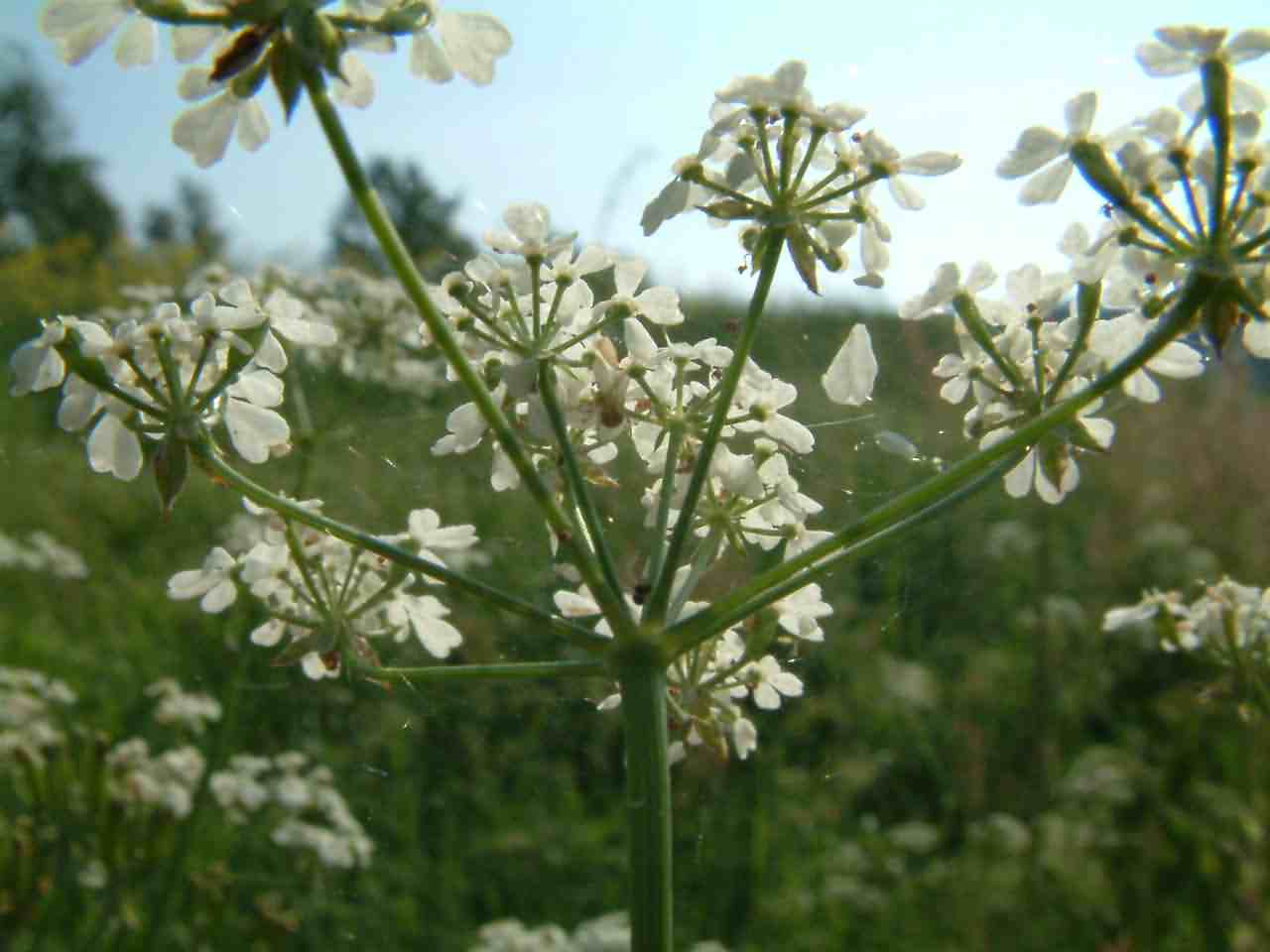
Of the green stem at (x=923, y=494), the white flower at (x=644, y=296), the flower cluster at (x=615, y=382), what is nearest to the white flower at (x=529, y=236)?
the flower cluster at (x=615, y=382)

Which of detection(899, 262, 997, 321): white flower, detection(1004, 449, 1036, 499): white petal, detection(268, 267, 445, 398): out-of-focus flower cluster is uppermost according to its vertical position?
detection(268, 267, 445, 398): out-of-focus flower cluster

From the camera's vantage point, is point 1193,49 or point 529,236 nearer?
point 1193,49

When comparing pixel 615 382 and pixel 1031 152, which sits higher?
pixel 1031 152

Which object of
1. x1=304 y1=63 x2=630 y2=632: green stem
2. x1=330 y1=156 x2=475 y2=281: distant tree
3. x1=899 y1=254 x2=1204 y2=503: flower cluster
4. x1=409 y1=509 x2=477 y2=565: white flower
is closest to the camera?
x1=304 y1=63 x2=630 y2=632: green stem

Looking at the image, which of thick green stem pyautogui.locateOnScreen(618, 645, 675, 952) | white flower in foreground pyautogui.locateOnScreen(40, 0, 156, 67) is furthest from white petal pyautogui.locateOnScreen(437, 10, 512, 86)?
thick green stem pyautogui.locateOnScreen(618, 645, 675, 952)

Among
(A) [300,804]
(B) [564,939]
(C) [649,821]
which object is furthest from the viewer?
(A) [300,804]

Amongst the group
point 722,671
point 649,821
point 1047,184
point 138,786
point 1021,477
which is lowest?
point 649,821

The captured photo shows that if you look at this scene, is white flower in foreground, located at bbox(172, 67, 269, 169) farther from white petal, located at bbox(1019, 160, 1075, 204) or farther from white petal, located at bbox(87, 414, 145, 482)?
white petal, located at bbox(1019, 160, 1075, 204)

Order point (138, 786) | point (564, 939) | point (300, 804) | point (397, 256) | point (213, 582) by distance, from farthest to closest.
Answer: point (300, 804), point (138, 786), point (564, 939), point (213, 582), point (397, 256)

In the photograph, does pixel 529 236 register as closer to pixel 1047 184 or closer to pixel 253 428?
pixel 253 428

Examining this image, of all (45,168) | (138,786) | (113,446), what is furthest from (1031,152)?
(45,168)
